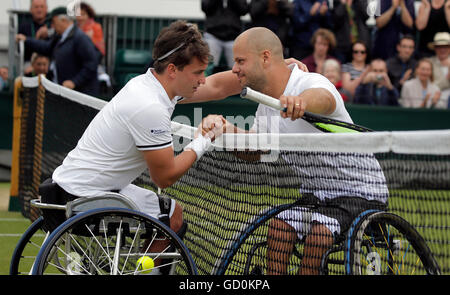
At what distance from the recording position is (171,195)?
210 inches

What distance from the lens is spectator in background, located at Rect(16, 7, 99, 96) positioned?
10984 mm

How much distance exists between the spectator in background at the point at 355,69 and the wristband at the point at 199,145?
7510 millimetres

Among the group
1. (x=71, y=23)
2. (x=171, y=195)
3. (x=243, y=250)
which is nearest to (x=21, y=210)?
(x=71, y=23)

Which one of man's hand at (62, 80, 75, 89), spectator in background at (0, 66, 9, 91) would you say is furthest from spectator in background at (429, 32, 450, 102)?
spectator in background at (0, 66, 9, 91)

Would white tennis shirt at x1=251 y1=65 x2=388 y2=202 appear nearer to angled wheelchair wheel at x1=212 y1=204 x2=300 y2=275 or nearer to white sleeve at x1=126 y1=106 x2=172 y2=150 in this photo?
angled wheelchair wheel at x1=212 y1=204 x2=300 y2=275

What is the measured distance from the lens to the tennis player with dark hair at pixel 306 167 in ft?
13.4

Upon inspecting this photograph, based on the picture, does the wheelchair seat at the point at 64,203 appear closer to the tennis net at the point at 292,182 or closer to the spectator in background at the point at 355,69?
the tennis net at the point at 292,182

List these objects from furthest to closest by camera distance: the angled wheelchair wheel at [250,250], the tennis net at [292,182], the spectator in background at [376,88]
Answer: the spectator in background at [376,88] < the angled wheelchair wheel at [250,250] < the tennis net at [292,182]

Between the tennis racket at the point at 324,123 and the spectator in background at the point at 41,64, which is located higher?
the tennis racket at the point at 324,123

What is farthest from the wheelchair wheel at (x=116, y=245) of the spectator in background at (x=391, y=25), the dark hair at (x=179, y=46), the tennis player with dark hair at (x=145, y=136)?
the spectator in background at (x=391, y=25)

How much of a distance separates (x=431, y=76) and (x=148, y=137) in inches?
326

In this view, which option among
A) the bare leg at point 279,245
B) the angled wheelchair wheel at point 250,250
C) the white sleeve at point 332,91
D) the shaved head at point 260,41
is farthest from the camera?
the shaved head at point 260,41
